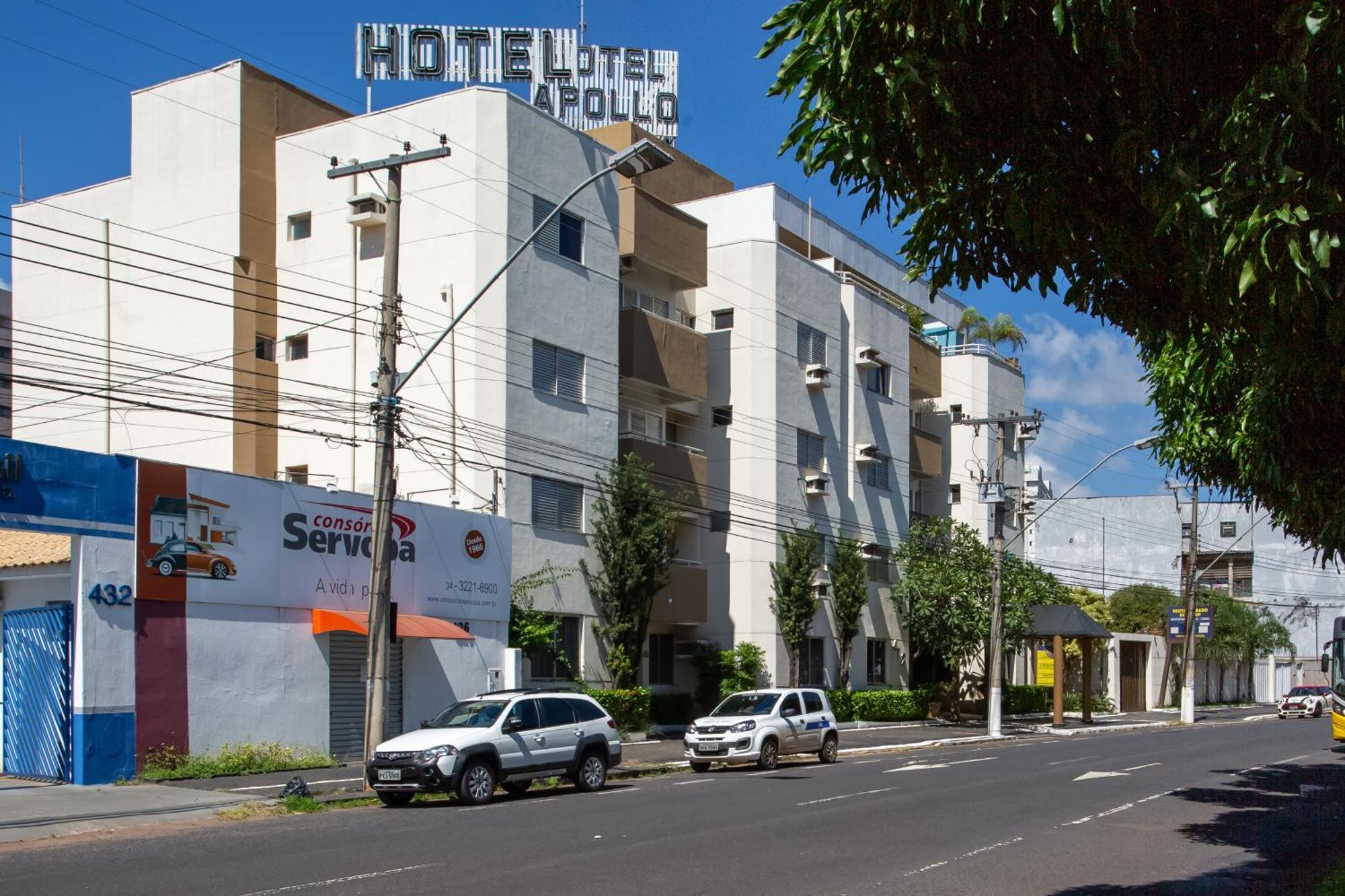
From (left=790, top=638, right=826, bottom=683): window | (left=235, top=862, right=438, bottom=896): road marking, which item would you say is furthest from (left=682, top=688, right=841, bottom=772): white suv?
(left=235, top=862, right=438, bottom=896): road marking

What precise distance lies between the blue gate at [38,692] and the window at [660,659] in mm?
18838

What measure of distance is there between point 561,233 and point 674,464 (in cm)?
782

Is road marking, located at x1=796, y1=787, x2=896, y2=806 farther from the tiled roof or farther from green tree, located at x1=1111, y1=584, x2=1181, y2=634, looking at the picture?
green tree, located at x1=1111, y1=584, x2=1181, y2=634

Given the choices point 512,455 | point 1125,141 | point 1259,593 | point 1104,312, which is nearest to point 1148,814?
point 1104,312

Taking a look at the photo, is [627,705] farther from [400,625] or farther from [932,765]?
[932,765]

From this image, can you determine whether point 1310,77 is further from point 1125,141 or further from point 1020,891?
point 1020,891

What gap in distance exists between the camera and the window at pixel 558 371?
105ft

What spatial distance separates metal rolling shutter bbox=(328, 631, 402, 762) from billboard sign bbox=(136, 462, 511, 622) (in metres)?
0.76

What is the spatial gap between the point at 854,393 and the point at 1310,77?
39473 millimetres

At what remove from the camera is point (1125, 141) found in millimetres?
7000

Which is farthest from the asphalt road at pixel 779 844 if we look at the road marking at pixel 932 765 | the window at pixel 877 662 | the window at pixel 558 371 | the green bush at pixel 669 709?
the window at pixel 877 662

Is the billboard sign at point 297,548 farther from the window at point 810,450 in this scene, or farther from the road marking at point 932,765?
the window at point 810,450

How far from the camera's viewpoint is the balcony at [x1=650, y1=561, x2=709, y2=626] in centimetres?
3572

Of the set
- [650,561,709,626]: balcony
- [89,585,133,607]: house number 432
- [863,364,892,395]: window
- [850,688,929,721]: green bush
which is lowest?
[850,688,929,721]: green bush
